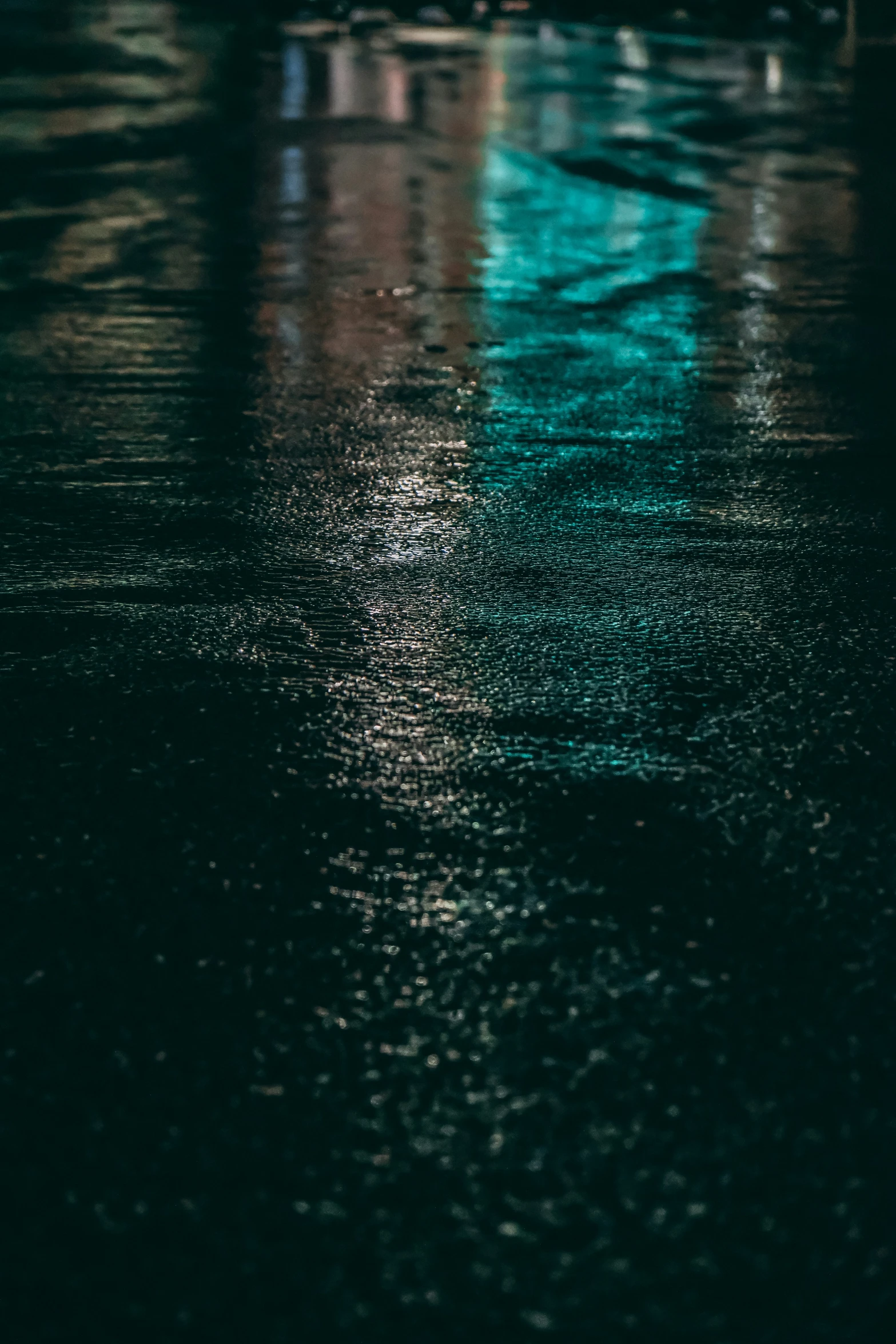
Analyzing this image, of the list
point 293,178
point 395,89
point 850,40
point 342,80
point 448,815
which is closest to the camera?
point 448,815

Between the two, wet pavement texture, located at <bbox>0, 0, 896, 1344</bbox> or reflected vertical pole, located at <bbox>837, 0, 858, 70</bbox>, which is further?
reflected vertical pole, located at <bbox>837, 0, 858, 70</bbox>

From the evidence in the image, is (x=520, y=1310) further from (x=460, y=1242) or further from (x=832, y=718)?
(x=832, y=718)

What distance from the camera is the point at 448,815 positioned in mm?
2287

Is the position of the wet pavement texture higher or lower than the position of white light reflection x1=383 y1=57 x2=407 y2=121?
lower

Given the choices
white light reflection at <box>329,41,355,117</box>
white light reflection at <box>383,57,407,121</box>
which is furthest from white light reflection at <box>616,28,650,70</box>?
white light reflection at <box>329,41,355,117</box>

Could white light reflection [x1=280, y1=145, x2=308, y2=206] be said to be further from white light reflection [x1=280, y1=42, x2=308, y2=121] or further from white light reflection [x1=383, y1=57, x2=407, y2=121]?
white light reflection [x1=383, y1=57, x2=407, y2=121]

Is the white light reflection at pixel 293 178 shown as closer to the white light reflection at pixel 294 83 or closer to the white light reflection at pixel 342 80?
the white light reflection at pixel 294 83

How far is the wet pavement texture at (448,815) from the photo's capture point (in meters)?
1.52

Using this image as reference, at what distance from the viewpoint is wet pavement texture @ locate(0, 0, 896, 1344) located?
59.8 inches

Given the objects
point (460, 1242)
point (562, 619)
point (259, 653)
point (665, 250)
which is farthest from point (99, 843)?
point (665, 250)

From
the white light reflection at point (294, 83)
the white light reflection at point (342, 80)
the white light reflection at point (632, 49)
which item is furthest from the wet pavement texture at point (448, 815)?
the white light reflection at point (632, 49)

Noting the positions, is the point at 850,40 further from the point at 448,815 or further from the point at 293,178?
the point at 448,815

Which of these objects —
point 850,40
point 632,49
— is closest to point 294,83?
point 632,49

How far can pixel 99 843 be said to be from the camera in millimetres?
2227
